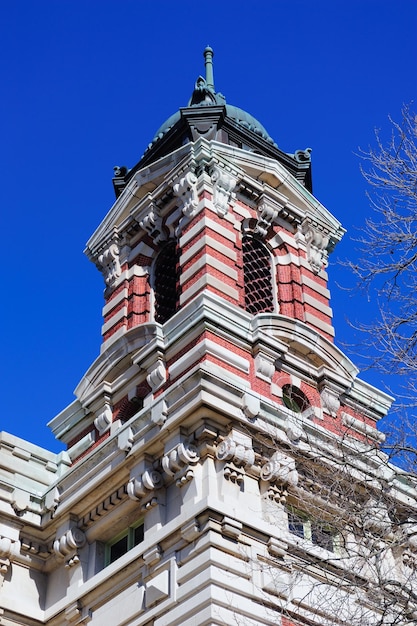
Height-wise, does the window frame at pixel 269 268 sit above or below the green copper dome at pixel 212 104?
below

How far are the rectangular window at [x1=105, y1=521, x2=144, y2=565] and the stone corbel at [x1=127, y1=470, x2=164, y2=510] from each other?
0.82 m

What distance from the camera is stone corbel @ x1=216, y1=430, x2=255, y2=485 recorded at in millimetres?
19109

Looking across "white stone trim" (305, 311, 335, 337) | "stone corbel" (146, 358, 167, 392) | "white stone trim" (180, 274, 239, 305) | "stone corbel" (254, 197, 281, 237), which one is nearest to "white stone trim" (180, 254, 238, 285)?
"white stone trim" (180, 274, 239, 305)

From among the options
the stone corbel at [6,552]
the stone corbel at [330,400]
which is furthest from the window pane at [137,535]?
the stone corbel at [330,400]

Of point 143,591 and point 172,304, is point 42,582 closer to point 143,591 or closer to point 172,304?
point 143,591

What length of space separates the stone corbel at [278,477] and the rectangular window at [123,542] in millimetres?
2691

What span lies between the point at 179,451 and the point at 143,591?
245 cm

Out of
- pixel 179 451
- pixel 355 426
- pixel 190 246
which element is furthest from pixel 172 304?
pixel 179 451

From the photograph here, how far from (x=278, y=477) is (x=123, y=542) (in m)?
3.52

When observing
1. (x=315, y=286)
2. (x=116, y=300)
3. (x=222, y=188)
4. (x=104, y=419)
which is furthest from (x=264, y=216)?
(x=104, y=419)

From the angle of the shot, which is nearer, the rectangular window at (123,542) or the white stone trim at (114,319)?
the rectangular window at (123,542)

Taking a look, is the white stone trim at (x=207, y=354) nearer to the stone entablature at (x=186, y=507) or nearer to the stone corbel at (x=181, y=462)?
the stone entablature at (x=186, y=507)

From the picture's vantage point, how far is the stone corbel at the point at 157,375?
21.9 m

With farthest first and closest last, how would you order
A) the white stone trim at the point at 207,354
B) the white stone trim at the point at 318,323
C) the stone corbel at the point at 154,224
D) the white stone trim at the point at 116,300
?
the stone corbel at the point at 154,224 → the white stone trim at the point at 116,300 → the white stone trim at the point at 318,323 → the white stone trim at the point at 207,354
